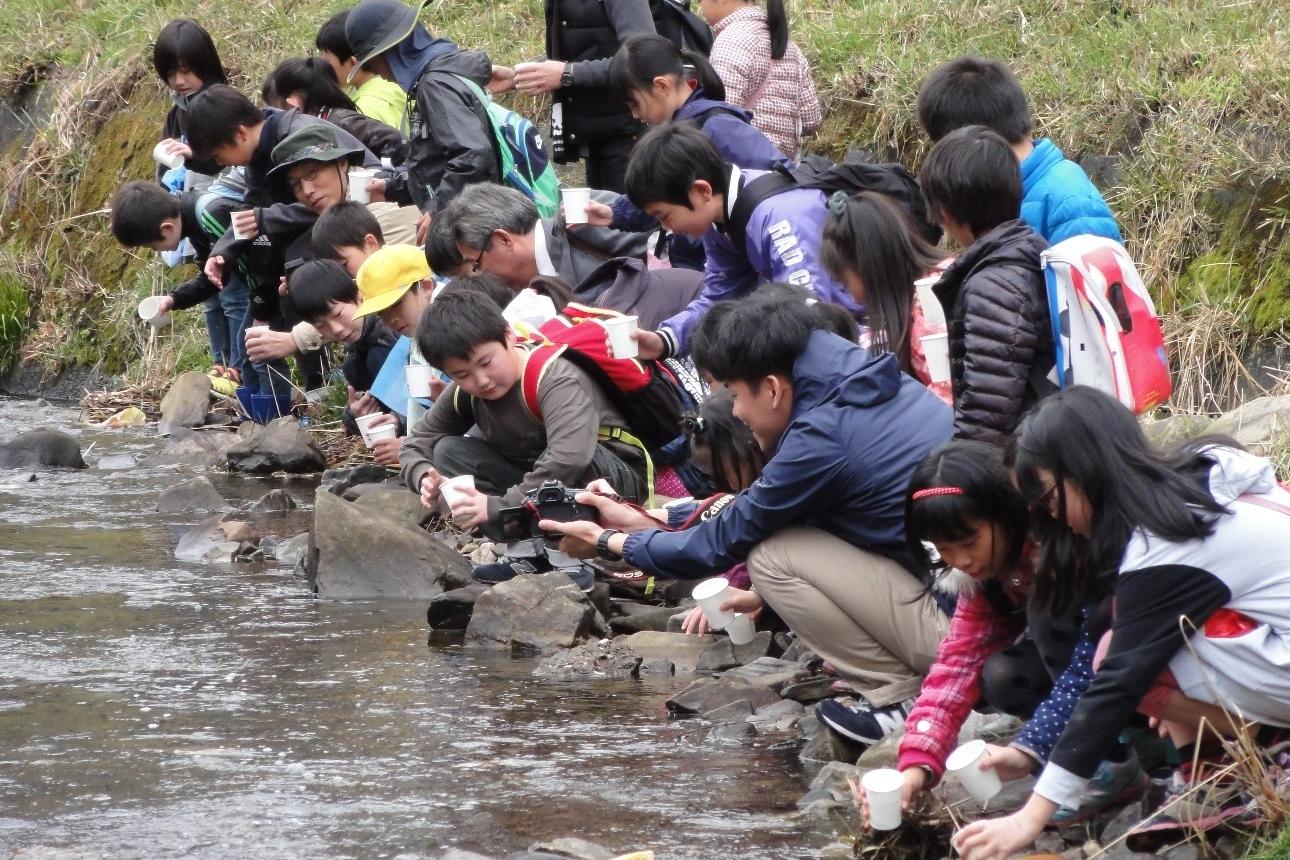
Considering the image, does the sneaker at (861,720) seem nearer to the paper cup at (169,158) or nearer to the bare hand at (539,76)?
the bare hand at (539,76)

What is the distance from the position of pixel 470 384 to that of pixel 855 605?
182 cm

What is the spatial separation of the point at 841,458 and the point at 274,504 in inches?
142

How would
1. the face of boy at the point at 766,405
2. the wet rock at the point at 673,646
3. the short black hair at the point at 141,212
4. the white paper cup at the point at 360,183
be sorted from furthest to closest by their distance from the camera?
the short black hair at the point at 141,212
the white paper cup at the point at 360,183
the wet rock at the point at 673,646
the face of boy at the point at 766,405

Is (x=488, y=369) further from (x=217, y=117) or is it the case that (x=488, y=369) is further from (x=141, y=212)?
(x=141, y=212)

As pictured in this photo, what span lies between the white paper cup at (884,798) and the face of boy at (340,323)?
429 cm

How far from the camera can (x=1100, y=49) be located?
6953 millimetres

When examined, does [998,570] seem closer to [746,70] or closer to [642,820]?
[642,820]

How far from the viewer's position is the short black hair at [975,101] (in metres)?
4.81

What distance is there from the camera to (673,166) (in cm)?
507

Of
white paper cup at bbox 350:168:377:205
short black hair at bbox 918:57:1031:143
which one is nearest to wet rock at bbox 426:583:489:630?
short black hair at bbox 918:57:1031:143

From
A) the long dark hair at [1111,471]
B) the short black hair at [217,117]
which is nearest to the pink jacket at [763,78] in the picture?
the short black hair at [217,117]

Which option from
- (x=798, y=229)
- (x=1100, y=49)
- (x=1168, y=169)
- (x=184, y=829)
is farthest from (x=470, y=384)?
(x=1100, y=49)

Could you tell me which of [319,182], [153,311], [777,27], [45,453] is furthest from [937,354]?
[45,453]

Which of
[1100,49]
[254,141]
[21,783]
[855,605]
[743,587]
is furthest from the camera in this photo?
[254,141]
